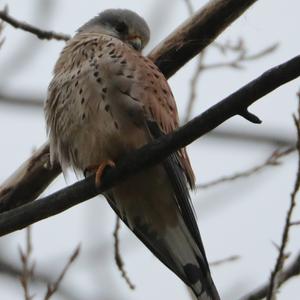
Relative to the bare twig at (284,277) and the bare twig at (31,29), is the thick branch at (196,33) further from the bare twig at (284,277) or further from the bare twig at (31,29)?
the bare twig at (284,277)

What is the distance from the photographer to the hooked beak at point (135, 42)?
526 cm

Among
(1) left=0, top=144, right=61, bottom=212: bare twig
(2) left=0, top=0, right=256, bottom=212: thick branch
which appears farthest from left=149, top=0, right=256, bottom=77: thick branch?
(1) left=0, top=144, right=61, bottom=212: bare twig

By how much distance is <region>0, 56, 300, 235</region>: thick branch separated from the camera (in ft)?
10.1

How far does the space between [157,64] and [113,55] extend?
591mm

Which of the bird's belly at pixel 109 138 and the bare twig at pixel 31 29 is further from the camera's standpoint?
the bare twig at pixel 31 29

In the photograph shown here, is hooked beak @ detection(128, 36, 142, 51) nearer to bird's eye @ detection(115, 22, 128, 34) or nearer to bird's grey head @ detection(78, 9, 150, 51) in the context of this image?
bird's grey head @ detection(78, 9, 150, 51)

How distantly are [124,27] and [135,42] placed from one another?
199 mm

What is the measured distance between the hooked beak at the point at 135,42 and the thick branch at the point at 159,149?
1576 mm

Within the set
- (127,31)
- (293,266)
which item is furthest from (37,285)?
(127,31)

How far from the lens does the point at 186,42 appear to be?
4.91m

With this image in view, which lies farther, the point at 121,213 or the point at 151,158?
the point at 121,213

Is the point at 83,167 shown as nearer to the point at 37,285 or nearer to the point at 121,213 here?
the point at 121,213

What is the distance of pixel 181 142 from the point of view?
131 inches

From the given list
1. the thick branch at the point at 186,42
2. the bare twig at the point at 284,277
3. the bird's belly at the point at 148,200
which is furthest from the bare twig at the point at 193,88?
the bare twig at the point at 284,277
